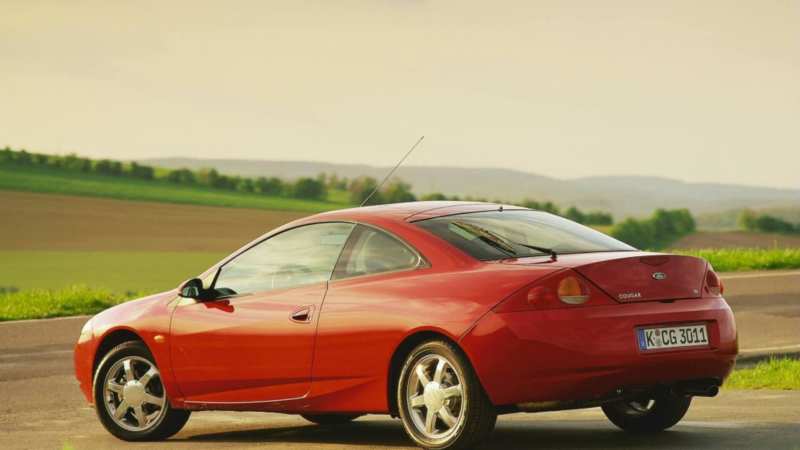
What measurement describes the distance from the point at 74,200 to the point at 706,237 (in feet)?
76.9

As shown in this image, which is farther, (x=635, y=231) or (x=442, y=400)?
(x=635, y=231)

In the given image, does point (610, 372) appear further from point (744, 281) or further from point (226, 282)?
point (744, 281)

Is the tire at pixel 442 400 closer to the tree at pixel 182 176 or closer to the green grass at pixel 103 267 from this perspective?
the green grass at pixel 103 267

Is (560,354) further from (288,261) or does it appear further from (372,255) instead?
(288,261)

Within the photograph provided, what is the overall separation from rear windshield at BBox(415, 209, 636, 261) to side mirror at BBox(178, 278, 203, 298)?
1760 millimetres

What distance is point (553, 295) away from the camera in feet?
27.0

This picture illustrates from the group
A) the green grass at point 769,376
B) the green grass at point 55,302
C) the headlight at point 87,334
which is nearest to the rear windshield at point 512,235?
the headlight at point 87,334

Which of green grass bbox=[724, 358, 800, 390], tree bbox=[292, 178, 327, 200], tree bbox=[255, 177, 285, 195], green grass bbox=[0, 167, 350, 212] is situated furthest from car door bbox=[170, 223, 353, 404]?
tree bbox=[255, 177, 285, 195]

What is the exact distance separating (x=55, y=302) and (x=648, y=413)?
14.6 metres

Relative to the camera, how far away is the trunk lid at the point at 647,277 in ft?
27.3

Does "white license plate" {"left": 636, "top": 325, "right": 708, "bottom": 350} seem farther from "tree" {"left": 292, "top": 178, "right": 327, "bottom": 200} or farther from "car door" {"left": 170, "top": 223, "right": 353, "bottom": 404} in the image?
"tree" {"left": 292, "top": 178, "right": 327, "bottom": 200}

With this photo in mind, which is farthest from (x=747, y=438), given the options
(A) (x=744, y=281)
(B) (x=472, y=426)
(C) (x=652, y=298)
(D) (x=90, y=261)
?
(D) (x=90, y=261)

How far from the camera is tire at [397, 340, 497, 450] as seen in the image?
829 cm

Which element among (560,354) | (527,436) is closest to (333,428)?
(527,436)
